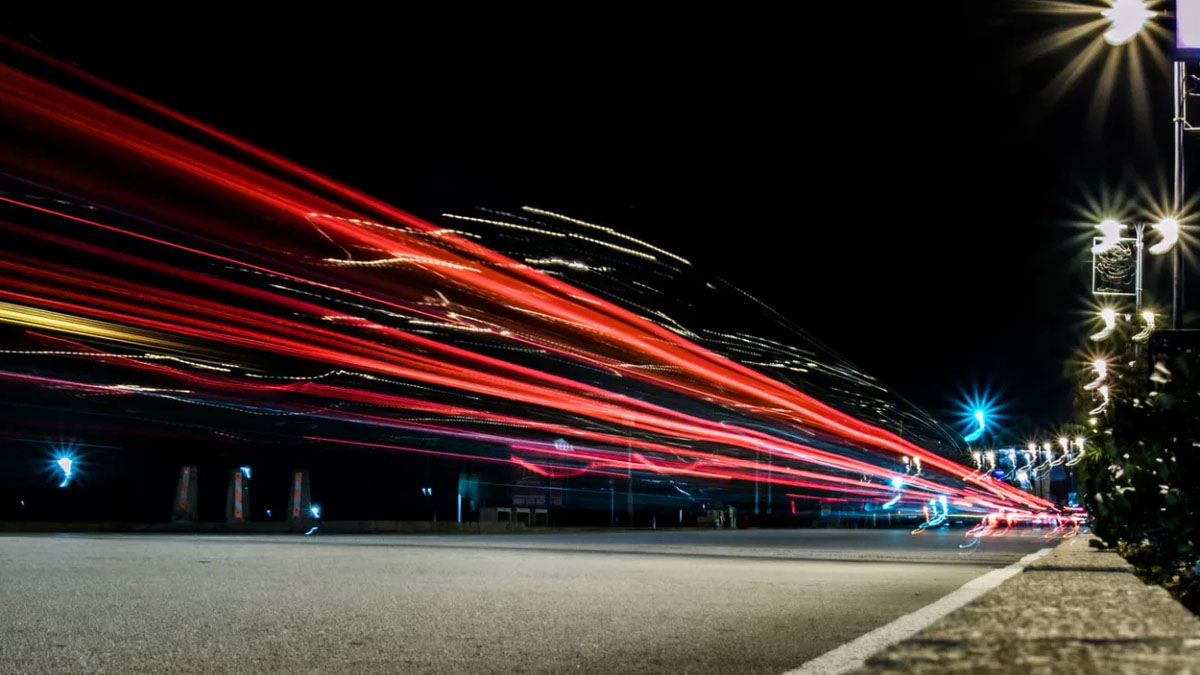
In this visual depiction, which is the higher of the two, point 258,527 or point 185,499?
point 185,499

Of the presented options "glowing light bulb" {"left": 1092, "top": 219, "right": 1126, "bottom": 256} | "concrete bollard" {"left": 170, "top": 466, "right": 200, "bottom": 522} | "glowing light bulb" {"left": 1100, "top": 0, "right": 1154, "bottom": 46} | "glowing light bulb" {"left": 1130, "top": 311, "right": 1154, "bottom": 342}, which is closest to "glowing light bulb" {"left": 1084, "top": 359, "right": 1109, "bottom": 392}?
"glowing light bulb" {"left": 1130, "top": 311, "right": 1154, "bottom": 342}

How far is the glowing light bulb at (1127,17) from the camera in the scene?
41.0 feet

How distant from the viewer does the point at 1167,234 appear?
677 inches

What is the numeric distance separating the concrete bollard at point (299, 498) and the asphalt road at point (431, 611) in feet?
74.3

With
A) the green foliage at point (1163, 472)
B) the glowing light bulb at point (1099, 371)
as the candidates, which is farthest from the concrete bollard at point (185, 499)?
the green foliage at point (1163, 472)

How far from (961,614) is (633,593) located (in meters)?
10.2

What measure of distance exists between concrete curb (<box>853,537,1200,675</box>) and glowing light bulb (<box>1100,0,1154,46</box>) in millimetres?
11074

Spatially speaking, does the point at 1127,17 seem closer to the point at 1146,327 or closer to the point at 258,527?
the point at 1146,327

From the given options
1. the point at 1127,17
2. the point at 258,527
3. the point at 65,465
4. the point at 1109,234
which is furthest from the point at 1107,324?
the point at 65,465

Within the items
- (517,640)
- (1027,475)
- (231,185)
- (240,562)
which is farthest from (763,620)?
(1027,475)

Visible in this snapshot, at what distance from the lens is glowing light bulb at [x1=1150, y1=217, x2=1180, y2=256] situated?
15.4 metres

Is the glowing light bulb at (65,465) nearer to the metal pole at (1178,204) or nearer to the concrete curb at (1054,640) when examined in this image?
the metal pole at (1178,204)

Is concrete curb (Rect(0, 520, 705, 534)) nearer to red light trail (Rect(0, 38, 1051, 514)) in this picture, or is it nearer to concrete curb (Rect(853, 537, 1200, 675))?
red light trail (Rect(0, 38, 1051, 514))

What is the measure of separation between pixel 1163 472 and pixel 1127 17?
5.11 meters
